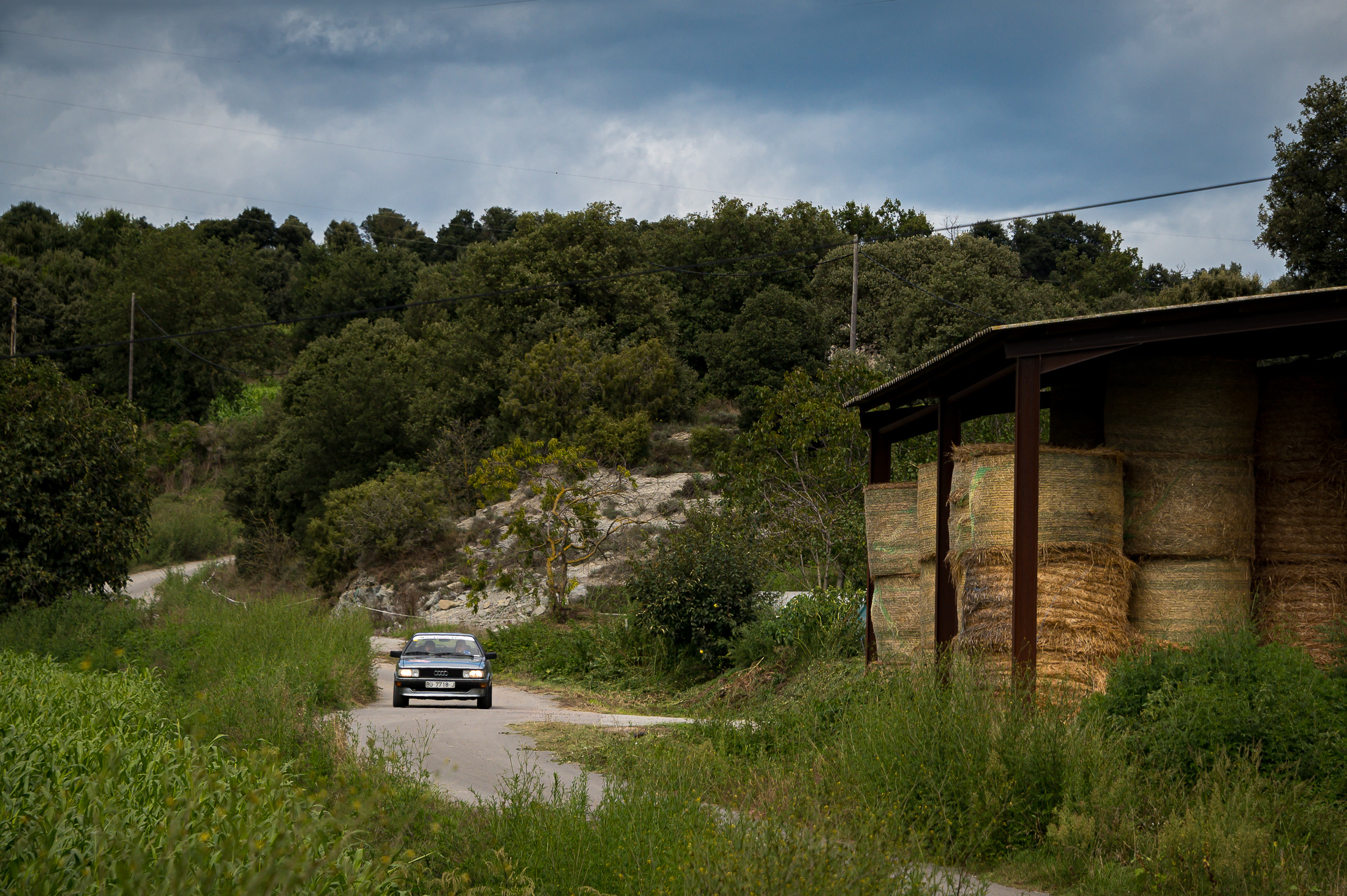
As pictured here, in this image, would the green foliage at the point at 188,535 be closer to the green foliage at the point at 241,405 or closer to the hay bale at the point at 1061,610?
the green foliage at the point at 241,405

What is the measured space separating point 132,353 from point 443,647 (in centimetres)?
4766

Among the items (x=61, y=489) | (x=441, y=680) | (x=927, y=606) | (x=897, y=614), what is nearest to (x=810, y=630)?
(x=897, y=614)

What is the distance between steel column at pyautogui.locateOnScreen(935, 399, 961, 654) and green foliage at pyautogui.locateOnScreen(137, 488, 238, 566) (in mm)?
44397

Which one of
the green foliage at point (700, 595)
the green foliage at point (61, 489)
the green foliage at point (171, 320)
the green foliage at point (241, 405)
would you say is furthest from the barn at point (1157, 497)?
the green foliage at point (171, 320)

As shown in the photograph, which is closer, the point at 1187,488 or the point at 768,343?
the point at 1187,488

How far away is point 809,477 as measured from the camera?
82.8ft

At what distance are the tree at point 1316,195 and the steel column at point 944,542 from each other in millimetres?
19099

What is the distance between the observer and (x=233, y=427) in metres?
56.2

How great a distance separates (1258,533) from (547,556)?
65.5 ft

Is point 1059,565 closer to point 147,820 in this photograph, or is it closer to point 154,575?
point 147,820

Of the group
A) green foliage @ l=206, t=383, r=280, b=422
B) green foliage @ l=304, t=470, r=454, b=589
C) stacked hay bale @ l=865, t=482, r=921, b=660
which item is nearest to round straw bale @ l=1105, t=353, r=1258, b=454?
stacked hay bale @ l=865, t=482, r=921, b=660

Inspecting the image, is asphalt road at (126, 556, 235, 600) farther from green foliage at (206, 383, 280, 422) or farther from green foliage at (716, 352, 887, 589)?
green foliage at (716, 352, 887, 589)

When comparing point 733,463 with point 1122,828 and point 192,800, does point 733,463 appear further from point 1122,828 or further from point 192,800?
point 192,800

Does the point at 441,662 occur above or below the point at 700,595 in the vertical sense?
below
